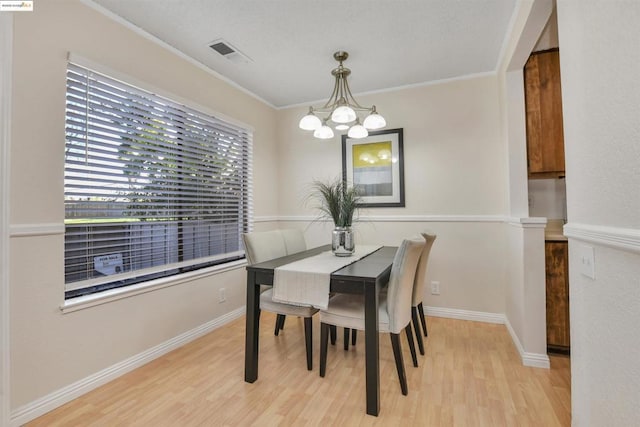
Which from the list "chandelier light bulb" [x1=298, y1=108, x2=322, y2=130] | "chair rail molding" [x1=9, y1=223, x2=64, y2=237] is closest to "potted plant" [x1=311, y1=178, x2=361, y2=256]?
"chandelier light bulb" [x1=298, y1=108, x2=322, y2=130]

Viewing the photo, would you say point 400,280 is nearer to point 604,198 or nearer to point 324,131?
point 604,198

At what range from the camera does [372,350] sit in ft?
5.56

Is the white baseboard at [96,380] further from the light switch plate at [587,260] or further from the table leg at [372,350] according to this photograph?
the light switch plate at [587,260]

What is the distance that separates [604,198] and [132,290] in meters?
2.67

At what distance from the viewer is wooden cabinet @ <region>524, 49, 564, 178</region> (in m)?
2.42

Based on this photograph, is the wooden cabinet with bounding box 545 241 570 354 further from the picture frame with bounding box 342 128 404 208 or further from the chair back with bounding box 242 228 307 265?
the chair back with bounding box 242 228 307 265

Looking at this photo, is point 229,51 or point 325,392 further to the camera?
point 229,51

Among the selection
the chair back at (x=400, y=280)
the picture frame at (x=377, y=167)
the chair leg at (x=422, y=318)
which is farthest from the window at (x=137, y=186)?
the chair leg at (x=422, y=318)

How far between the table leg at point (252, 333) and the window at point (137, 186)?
95 cm

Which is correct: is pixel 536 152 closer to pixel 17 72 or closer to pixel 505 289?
pixel 505 289

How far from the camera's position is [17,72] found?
5.36ft

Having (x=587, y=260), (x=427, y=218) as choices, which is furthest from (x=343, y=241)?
(x=587, y=260)

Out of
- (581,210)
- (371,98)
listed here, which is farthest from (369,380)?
(371,98)

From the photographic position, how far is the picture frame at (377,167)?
3385 millimetres
